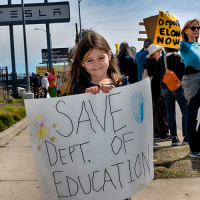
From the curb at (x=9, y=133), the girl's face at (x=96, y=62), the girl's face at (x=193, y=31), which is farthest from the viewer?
the curb at (x=9, y=133)

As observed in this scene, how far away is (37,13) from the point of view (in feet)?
102

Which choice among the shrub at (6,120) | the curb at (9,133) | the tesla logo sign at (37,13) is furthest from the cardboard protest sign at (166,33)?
the tesla logo sign at (37,13)

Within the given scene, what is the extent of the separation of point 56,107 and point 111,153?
17.9 inches

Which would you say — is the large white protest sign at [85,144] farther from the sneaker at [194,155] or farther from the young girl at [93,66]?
the sneaker at [194,155]

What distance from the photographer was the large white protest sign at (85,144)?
7.33 feet

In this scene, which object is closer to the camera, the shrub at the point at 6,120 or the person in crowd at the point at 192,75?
the person in crowd at the point at 192,75

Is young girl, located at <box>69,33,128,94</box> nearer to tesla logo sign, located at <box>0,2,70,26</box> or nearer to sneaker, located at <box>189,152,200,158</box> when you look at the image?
sneaker, located at <box>189,152,200,158</box>

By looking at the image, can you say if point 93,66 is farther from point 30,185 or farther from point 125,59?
point 125,59

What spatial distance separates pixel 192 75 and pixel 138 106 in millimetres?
2273

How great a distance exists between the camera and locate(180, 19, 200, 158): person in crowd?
439 cm

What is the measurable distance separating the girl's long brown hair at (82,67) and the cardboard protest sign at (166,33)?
65.3 inches

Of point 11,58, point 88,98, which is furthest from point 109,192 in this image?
point 11,58

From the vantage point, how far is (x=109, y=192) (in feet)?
7.54

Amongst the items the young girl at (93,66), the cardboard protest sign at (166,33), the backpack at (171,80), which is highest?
the cardboard protest sign at (166,33)
